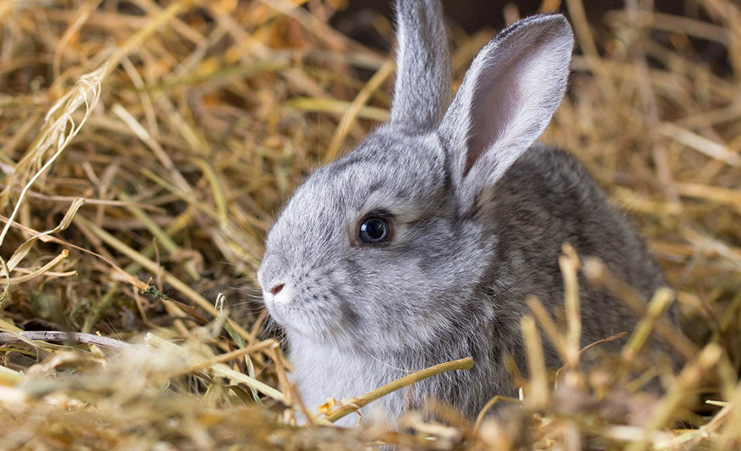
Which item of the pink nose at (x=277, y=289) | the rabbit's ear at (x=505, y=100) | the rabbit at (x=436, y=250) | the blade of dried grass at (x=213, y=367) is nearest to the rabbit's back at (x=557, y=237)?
the rabbit at (x=436, y=250)

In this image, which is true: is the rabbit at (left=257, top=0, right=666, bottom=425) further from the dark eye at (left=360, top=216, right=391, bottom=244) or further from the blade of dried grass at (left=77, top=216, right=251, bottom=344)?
the blade of dried grass at (left=77, top=216, right=251, bottom=344)

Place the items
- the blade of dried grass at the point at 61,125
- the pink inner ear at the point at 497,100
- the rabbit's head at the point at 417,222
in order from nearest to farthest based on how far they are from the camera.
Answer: the rabbit's head at the point at 417,222
the pink inner ear at the point at 497,100
the blade of dried grass at the point at 61,125

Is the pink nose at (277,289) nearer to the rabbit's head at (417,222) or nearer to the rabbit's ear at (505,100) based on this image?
the rabbit's head at (417,222)

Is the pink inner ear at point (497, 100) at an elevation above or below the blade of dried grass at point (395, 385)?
above

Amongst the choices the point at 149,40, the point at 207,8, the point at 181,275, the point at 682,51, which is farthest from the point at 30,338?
the point at 682,51

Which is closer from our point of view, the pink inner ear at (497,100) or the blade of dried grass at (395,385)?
the blade of dried grass at (395,385)

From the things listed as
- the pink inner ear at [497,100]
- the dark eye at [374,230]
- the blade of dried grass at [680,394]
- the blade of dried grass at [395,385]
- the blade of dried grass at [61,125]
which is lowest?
the blade of dried grass at [395,385]

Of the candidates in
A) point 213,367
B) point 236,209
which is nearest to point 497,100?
point 213,367

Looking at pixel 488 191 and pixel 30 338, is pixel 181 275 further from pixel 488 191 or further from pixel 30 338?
pixel 488 191

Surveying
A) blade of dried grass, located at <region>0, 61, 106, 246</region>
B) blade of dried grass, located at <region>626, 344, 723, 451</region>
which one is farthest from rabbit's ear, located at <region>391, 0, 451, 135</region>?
blade of dried grass, located at <region>626, 344, 723, 451</region>
